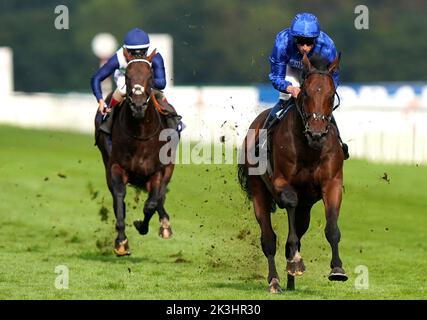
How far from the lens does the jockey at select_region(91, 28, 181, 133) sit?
40.1ft

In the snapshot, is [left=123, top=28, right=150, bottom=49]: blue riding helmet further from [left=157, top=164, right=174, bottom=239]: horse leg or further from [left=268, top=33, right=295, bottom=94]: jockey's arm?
[left=268, top=33, right=295, bottom=94]: jockey's arm

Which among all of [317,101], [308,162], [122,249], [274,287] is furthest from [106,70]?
[317,101]

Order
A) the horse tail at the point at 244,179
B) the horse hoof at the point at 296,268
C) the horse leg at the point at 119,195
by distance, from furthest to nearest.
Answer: the horse leg at the point at 119,195
the horse tail at the point at 244,179
the horse hoof at the point at 296,268

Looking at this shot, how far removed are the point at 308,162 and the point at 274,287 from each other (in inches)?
41.9

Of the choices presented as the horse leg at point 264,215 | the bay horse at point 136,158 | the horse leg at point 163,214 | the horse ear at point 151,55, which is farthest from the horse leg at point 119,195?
the horse leg at point 264,215

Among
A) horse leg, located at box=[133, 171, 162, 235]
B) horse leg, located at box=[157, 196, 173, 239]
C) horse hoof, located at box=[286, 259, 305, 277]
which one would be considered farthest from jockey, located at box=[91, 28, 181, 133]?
horse hoof, located at box=[286, 259, 305, 277]

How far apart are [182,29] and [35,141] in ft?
111

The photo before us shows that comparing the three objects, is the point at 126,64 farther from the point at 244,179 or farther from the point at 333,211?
the point at 333,211

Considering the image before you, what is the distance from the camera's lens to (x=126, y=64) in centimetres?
1295

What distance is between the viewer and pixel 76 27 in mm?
65250

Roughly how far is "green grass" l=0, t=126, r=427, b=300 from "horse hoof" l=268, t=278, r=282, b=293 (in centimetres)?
7

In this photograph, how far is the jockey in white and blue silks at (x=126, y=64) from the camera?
12219mm

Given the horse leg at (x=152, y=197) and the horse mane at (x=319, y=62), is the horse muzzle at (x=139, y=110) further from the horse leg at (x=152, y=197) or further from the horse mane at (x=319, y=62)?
the horse mane at (x=319, y=62)
